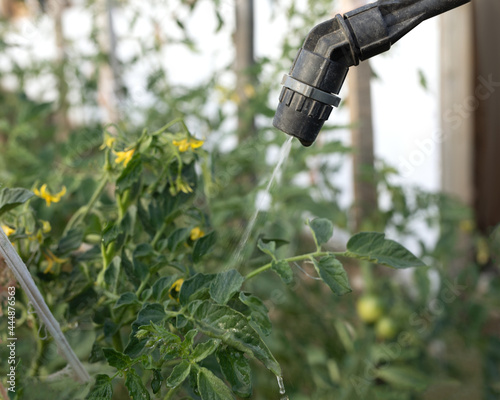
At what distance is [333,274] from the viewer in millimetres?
382

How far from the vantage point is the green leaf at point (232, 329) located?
1.12ft

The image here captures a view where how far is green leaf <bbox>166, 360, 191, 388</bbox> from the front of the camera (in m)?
0.34

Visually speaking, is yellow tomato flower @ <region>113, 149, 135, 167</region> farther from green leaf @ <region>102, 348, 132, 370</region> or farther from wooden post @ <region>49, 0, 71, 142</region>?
wooden post @ <region>49, 0, 71, 142</region>

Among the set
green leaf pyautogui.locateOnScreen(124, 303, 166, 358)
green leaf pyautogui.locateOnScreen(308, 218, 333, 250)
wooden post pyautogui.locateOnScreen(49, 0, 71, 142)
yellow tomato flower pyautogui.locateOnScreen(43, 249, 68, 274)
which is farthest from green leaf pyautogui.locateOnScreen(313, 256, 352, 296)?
wooden post pyautogui.locateOnScreen(49, 0, 71, 142)

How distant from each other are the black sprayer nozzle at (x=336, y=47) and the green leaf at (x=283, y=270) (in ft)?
0.35

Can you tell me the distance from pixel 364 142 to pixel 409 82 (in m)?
0.28

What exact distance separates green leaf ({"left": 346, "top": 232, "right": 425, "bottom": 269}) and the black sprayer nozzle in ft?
0.32

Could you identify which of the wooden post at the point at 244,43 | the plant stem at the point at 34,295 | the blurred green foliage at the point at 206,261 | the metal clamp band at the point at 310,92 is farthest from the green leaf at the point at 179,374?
the wooden post at the point at 244,43

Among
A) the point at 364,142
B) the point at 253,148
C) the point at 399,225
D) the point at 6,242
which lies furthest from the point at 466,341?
the point at 6,242

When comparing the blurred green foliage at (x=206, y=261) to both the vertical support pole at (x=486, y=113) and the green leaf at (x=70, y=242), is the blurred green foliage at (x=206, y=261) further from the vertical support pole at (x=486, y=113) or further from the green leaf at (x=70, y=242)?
the vertical support pole at (x=486, y=113)

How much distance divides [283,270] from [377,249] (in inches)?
3.0

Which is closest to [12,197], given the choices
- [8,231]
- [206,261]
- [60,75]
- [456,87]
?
[8,231]

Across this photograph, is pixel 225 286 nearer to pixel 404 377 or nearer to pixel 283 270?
pixel 283 270

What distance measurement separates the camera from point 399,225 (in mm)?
1106
